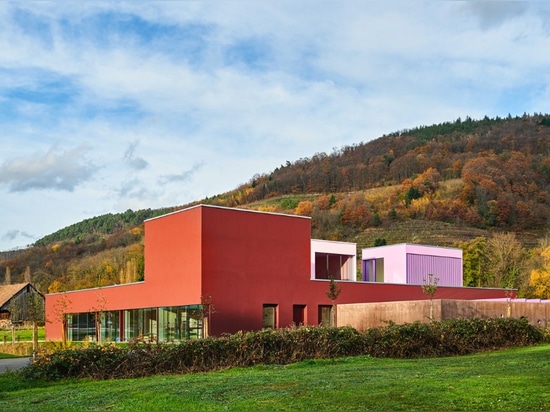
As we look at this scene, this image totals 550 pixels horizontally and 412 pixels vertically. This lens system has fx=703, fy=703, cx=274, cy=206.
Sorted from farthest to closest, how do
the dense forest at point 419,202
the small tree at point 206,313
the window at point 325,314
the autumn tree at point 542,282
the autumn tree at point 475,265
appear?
the dense forest at point 419,202, the autumn tree at point 475,265, the autumn tree at point 542,282, the window at point 325,314, the small tree at point 206,313

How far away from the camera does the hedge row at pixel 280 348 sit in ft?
53.9

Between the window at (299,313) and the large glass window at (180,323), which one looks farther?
the window at (299,313)

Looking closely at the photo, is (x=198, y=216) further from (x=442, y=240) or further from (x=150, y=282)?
(x=442, y=240)

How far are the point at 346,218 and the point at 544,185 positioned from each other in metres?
25.2

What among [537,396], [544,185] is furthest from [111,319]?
[544,185]

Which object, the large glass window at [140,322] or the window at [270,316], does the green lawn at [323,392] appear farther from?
the large glass window at [140,322]

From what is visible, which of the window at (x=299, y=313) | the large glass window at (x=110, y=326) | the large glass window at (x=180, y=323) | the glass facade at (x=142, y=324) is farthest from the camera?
the large glass window at (x=110, y=326)

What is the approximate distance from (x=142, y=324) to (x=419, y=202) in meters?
58.2

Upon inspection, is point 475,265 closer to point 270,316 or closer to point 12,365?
point 270,316

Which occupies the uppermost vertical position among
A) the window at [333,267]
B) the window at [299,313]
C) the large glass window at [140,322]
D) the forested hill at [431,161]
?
the forested hill at [431,161]

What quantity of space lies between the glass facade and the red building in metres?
0.06

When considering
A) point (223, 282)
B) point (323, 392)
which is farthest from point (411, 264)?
point (323, 392)

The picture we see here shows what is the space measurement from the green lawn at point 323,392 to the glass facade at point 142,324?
687 inches

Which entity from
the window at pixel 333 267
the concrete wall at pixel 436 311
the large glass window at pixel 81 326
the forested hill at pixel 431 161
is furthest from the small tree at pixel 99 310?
the forested hill at pixel 431 161
